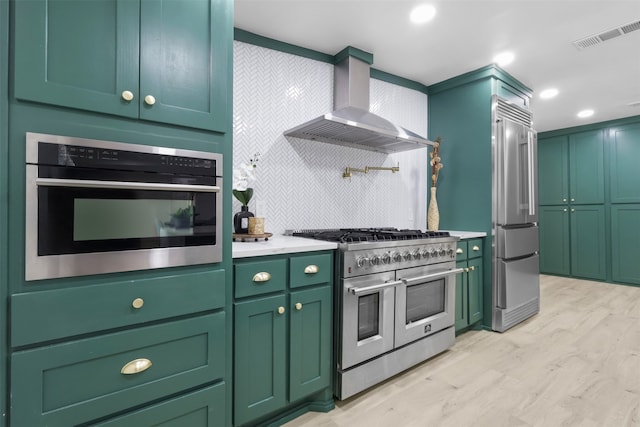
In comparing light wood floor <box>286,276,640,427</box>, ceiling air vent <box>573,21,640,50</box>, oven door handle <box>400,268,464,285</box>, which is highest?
ceiling air vent <box>573,21,640,50</box>

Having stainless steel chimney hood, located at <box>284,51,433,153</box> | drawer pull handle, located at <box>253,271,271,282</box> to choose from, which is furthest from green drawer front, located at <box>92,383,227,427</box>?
stainless steel chimney hood, located at <box>284,51,433,153</box>

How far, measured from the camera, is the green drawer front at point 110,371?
1041mm

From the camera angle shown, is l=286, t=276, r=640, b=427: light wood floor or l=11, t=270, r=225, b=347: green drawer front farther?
l=286, t=276, r=640, b=427: light wood floor

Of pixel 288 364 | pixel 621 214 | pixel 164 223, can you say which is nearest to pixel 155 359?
pixel 164 223

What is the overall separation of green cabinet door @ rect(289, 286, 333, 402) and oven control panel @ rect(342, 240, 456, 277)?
0.21 metres

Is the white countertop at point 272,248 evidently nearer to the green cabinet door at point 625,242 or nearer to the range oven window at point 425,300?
the range oven window at point 425,300

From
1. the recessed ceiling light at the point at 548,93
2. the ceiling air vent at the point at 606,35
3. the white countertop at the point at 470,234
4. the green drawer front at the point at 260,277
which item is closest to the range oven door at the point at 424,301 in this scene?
the white countertop at the point at 470,234

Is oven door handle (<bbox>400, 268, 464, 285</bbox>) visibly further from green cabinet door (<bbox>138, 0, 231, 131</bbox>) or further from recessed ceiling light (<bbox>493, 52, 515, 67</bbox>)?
recessed ceiling light (<bbox>493, 52, 515, 67</bbox>)

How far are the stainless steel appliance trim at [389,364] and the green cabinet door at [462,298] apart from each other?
0.29 m

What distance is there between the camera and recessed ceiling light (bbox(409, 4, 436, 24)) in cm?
219

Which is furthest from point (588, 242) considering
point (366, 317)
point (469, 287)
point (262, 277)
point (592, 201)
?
point (262, 277)

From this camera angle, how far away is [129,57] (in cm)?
119

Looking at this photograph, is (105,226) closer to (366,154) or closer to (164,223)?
(164,223)

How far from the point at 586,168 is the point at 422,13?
4.64m
